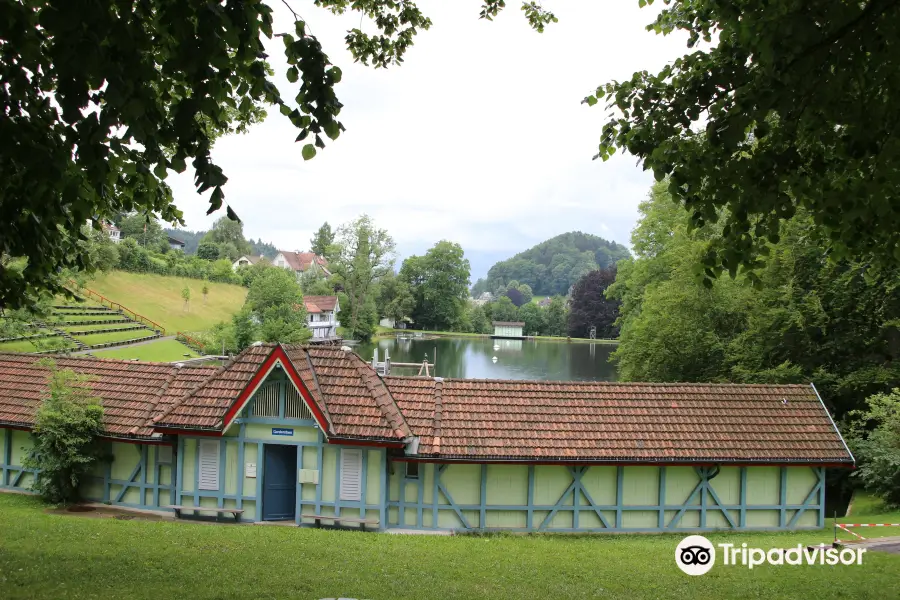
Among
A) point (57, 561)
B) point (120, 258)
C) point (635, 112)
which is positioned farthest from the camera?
point (120, 258)

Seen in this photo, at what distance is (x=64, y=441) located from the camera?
13141 millimetres

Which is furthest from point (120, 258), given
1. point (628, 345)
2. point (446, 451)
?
point (446, 451)

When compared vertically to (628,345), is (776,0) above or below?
above

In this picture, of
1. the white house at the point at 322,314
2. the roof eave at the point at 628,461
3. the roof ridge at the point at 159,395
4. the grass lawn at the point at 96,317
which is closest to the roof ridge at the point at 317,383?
the roof eave at the point at 628,461

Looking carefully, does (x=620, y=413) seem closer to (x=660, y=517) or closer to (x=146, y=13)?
(x=660, y=517)

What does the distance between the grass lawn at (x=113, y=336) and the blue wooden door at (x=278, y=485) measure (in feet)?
97.8

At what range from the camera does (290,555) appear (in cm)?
959

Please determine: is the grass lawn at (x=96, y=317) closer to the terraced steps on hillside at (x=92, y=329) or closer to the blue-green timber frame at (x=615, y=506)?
the terraced steps on hillside at (x=92, y=329)

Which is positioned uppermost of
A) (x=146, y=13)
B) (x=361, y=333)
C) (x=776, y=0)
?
(x=776, y=0)

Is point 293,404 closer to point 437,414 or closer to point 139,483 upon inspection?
point 437,414

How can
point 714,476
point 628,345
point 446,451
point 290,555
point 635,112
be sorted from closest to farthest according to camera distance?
point 635,112
point 290,555
point 446,451
point 714,476
point 628,345

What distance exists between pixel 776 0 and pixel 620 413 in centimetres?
990

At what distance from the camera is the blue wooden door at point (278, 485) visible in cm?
1298

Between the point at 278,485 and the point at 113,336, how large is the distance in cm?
3400
